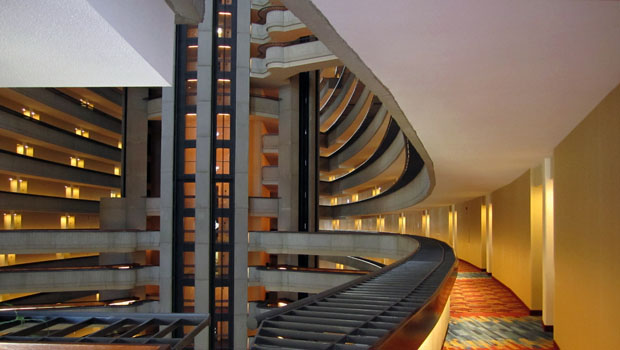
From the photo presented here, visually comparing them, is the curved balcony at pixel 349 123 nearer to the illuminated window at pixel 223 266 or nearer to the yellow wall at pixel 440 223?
the yellow wall at pixel 440 223

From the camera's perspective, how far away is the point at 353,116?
33.5 metres

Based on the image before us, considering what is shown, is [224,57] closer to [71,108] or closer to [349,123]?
[71,108]

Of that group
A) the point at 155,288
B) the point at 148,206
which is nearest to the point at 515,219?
the point at 148,206

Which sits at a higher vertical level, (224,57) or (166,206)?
(224,57)

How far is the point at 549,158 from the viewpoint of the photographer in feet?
35.4

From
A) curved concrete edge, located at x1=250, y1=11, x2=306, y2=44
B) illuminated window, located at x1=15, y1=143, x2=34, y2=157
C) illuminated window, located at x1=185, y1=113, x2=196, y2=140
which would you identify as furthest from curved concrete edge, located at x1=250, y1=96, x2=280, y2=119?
illuminated window, located at x1=15, y1=143, x2=34, y2=157

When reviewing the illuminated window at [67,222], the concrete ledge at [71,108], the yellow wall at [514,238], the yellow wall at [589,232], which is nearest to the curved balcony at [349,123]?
the yellow wall at [514,238]

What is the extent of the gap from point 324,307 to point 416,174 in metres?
17.0

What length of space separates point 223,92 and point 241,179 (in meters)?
4.09

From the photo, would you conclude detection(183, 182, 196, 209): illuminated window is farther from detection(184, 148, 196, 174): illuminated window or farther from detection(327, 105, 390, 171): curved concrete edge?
detection(327, 105, 390, 171): curved concrete edge

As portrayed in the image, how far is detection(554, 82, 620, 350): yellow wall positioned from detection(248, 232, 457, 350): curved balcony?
5.97 feet

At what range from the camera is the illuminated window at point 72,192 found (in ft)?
112

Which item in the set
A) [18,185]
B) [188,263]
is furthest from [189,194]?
[18,185]

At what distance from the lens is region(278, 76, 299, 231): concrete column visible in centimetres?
2659
